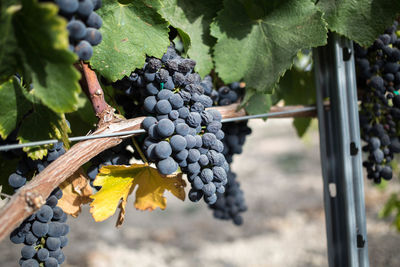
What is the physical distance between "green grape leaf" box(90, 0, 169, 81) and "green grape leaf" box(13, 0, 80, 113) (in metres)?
0.18

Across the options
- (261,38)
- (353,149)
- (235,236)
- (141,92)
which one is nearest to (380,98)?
(353,149)

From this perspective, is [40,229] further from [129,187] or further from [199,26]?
[199,26]

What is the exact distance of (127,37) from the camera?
2.41 feet

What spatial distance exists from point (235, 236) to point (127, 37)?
282 centimetres

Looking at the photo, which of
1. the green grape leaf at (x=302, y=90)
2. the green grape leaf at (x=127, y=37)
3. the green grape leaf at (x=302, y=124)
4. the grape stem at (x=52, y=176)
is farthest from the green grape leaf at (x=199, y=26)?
the green grape leaf at (x=302, y=124)

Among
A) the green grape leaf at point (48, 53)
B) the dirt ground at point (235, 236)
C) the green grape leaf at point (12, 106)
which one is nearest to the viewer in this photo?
the green grape leaf at point (48, 53)

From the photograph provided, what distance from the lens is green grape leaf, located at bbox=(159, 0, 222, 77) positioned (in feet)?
2.87

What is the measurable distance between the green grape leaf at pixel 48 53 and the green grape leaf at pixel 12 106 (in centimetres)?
11

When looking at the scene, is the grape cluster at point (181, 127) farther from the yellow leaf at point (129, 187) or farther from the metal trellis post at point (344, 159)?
the metal trellis post at point (344, 159)

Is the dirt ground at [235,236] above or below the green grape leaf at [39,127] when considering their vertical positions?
below

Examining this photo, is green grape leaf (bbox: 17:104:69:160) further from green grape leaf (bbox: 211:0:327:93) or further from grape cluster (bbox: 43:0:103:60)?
green grape leaf (bbox: 211:0:327:93)

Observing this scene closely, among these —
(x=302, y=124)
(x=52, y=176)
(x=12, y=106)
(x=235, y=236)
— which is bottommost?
(x=235, y=236)

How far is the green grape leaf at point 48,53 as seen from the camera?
1.59 ft

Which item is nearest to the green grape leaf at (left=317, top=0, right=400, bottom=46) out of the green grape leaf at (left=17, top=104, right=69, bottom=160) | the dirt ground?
the green grape leaf at (left=17, top=104, right=69, bottom=160)
